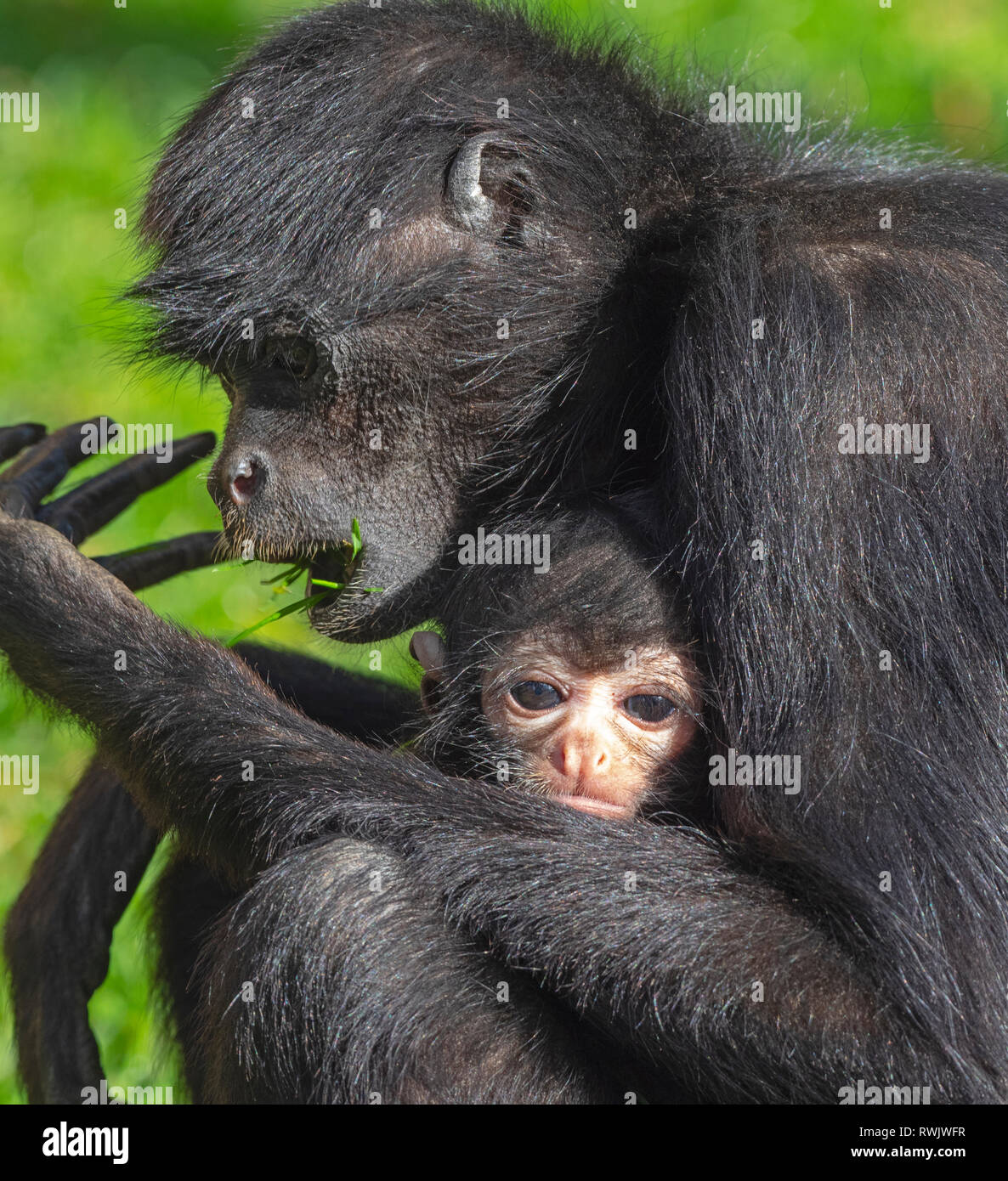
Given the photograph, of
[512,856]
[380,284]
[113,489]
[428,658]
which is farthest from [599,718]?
[113,489]

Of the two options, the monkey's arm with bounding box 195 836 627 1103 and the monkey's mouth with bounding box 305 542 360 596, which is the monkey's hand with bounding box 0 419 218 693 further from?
the monkey's arm with bounding box 195 836 627 1103

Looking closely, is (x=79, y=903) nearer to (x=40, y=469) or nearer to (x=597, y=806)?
(x=40, y=469)

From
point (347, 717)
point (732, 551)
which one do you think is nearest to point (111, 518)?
point (347, 717)

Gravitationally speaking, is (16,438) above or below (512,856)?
above

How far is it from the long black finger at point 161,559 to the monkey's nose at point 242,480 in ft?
2.59

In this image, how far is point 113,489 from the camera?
714 cm

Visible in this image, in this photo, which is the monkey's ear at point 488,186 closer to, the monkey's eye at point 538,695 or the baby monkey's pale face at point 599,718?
the baby monkey's pale face at point 599,718

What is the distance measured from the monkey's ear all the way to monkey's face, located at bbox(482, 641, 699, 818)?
1.72 metres

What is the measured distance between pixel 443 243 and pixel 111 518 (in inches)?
86.9

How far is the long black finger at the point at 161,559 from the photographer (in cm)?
710

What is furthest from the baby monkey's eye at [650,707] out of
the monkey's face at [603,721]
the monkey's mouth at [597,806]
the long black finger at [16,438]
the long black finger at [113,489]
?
the long black finger at [16,438]

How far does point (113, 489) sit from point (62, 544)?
1079 millimetres

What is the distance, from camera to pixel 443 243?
6121 millimetres

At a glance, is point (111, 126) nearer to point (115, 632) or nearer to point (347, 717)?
point (347, 717)
